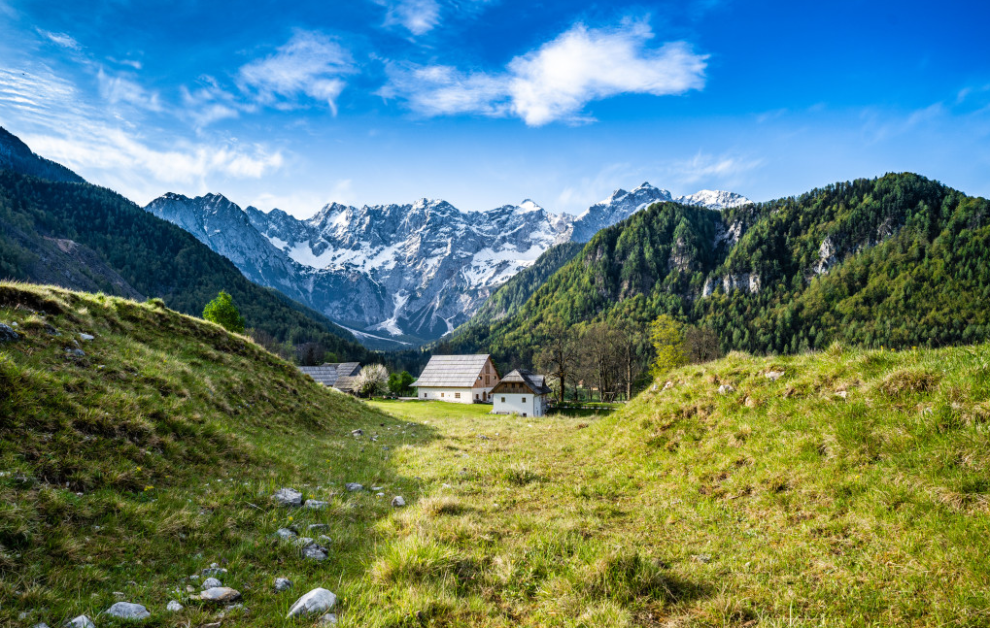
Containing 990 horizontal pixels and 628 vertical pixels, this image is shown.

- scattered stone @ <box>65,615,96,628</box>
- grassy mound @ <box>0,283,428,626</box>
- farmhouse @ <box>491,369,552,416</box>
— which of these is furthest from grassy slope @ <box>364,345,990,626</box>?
farmhouse @ <box>491,369,552,416</box>

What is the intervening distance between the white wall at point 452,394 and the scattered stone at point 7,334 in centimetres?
7363

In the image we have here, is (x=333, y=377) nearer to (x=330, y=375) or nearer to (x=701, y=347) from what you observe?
(x=330, y=375)

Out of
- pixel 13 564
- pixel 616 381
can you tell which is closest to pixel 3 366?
pixel 13 564

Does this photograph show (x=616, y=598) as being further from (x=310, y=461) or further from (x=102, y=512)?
(x=310, y=461)

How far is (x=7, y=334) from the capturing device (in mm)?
10594

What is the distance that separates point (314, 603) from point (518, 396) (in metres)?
62.0

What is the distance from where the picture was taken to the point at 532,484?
1094cm

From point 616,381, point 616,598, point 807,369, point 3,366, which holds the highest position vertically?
point 807,369

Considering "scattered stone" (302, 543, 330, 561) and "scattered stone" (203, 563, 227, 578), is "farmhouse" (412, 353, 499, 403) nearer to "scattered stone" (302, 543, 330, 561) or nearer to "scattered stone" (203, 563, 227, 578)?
"scattered stone" (302, 543, 330, 561)

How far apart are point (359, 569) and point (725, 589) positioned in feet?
16.0

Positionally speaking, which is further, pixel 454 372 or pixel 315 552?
pixel 454 372

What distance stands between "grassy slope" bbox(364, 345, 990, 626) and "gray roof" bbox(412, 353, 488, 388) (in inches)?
2837

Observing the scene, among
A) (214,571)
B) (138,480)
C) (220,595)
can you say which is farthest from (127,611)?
(138,480)

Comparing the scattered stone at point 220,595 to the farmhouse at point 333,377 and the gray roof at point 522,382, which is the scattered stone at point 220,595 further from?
the farmhouse at point 333,377
